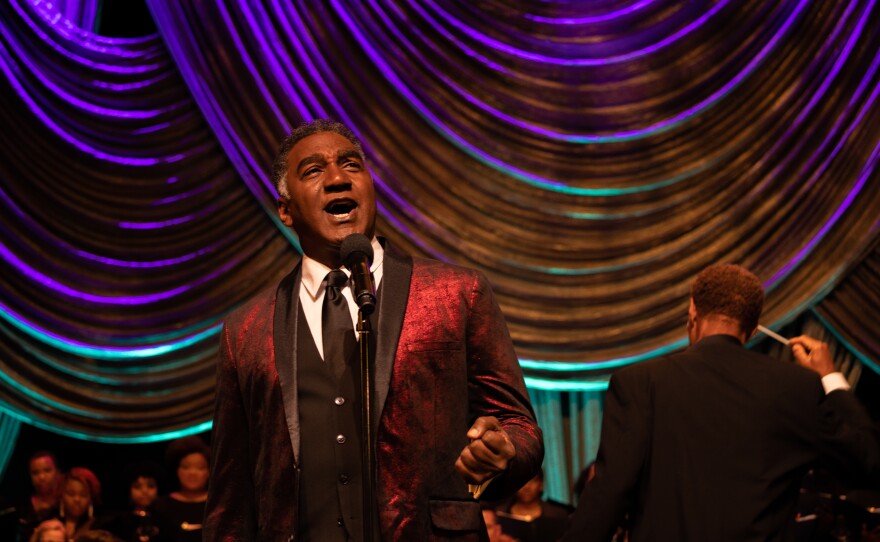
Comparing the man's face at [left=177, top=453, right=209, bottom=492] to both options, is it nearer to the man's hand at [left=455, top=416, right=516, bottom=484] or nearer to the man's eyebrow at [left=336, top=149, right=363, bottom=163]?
the man's eyebrow at [left=336, top=149, right=363, bottom=163]

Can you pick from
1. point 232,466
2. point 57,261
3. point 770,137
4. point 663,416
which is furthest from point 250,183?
point 232,466

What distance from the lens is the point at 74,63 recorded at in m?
6.16

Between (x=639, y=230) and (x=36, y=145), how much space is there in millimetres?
3222

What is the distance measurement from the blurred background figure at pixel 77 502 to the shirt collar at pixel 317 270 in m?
3.97

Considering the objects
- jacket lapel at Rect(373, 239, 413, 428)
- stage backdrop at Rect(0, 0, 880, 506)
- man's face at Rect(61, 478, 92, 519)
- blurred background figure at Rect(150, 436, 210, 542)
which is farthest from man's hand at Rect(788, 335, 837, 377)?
man's face at Rect(61, 478, 92, 519)

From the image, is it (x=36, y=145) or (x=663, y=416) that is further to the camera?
(x=36, y=145)

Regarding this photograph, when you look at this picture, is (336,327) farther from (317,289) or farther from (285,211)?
(285,211)

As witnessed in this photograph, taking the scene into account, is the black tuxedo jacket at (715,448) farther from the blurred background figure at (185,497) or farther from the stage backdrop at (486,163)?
the stage backdrop at (486,163)

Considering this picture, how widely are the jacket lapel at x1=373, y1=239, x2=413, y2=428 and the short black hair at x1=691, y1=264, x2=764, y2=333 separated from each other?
133 cm

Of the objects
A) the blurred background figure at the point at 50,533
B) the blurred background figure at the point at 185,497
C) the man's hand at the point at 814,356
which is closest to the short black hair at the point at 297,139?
the man's hand at the point at 814,356

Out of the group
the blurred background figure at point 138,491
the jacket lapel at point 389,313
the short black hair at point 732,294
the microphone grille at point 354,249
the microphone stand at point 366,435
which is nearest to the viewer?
the microphone stand at point 366,435

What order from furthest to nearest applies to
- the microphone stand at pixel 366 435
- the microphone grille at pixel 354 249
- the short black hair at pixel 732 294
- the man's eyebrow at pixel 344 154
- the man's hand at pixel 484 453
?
1. the short black hair at pixel 732 294
2. the man's eyebrow at pixel 344 154
3. the microphone grille at pixel 354 249
4. the microphone stand at pixel 366 435
5. the man's hand at pixel 484 453

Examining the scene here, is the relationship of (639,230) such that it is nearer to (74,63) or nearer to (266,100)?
(266,100)

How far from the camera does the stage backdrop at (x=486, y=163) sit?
6.12 metres
